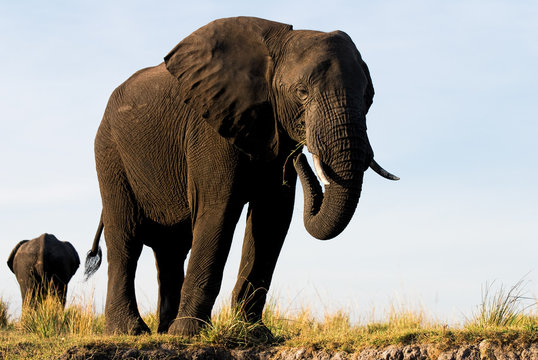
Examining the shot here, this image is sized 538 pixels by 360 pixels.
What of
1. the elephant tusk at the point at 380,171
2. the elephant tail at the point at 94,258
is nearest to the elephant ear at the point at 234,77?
the elephant tusk at the point at 380,171

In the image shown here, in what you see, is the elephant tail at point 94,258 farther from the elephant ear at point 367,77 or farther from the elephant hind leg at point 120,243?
the elephant ear at point 367,77

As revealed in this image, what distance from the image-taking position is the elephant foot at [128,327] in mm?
10602

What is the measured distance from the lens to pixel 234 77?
908 centimetres

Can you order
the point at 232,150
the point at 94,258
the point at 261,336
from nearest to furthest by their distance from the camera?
the point at 232,150
the point at 261,336
the point at 94,258

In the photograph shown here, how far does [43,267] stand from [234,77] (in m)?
9.20

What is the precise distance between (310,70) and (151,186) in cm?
298

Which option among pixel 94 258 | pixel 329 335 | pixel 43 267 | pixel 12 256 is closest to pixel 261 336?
pixel 329 335

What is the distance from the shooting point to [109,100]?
11336 millimetres

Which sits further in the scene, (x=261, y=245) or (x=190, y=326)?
(x=261, y=245)

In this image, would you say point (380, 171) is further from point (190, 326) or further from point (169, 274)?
point (169, 274)

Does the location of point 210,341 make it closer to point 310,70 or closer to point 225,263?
point 225,263

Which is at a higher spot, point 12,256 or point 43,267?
point 12,256

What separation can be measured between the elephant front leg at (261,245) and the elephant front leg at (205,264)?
467 millimetres

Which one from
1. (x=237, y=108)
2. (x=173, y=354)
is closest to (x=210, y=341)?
(x=173, y=354)
